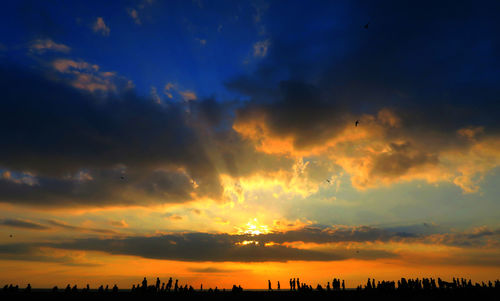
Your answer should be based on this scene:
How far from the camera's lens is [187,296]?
186 feet

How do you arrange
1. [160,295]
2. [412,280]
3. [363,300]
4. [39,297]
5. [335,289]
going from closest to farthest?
[39,297] → [363,300] → [160,295] → [335,289] → [412,280]

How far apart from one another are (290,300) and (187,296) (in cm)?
1804

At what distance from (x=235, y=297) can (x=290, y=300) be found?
9.56m

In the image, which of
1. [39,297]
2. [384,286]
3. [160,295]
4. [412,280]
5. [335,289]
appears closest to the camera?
[39,297]

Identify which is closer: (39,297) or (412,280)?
(39,297)

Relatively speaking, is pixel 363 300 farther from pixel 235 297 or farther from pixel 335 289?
pixel 235 297

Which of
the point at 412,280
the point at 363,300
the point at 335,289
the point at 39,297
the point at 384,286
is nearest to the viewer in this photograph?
the point at 39,297

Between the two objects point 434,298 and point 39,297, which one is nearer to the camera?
point 39,297

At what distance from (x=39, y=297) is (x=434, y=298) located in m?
63.1

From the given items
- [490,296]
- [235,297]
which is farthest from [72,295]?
[490,296]

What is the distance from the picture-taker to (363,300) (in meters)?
52.0

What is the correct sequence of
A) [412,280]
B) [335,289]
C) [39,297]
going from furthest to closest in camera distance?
[412,280], [335,289], [39,297]

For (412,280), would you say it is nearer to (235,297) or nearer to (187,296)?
(235,297)

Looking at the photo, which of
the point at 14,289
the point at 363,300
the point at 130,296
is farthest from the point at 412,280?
the point at 14,289
